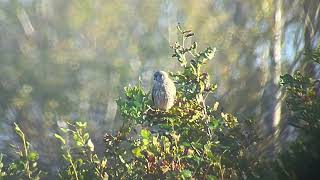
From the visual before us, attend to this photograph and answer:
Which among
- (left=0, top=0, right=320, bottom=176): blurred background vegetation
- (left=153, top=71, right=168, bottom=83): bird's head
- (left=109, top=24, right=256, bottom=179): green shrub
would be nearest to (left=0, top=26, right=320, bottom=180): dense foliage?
(left=109, top=24, right=256, bottom=179): green shrub

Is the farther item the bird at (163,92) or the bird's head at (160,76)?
the bird's head at (160,76)

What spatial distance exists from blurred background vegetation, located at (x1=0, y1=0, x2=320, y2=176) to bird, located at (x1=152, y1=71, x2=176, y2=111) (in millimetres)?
1526

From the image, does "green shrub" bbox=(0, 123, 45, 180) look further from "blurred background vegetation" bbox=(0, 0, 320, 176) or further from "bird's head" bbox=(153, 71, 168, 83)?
"blurred background vegetation" bbox=(0, 0, 320, 176)

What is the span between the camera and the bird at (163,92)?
2174mm

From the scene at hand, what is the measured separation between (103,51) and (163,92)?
2.33 metres

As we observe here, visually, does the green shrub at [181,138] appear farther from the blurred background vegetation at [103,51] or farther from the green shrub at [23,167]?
the blurred background vegetation at [103,51]

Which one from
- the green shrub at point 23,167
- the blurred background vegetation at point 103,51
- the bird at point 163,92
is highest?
the blurred background vegetation at point 103,51

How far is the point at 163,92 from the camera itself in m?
2.24

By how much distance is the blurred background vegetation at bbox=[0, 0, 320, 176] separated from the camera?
3.95 metres

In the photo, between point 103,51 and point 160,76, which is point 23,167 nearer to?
point 160,76

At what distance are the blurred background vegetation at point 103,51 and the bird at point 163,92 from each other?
153 cm

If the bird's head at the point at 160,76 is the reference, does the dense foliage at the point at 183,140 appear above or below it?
below

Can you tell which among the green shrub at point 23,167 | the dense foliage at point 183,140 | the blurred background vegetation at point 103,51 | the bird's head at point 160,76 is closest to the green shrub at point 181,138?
the dense foliage at point 183,140

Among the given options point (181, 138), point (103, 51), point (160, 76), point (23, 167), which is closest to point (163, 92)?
point (160, 76)
